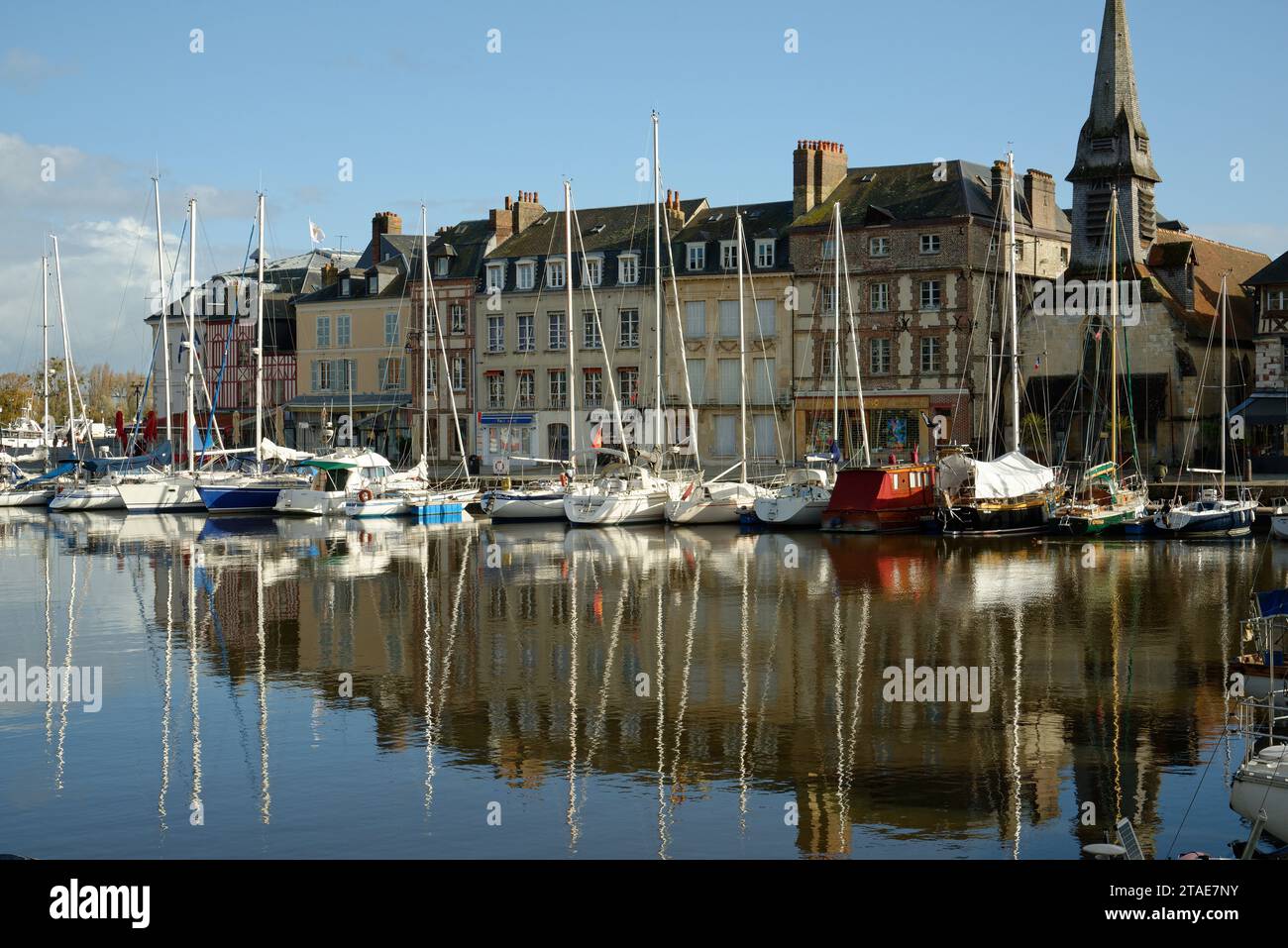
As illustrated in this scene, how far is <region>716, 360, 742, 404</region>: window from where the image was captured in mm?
65062

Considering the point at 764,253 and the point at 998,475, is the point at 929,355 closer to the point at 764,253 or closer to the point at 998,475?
the point at 764,253

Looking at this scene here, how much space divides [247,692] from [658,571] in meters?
16.8

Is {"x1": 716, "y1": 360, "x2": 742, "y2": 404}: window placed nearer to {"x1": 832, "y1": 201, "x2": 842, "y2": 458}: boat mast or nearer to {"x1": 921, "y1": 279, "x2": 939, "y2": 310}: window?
{"x1": 832, "y1": 201, "x2": 842, "y2": 458}: boat mast

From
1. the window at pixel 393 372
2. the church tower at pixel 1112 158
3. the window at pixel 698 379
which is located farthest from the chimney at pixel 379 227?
the church tower at pixel 1112 158

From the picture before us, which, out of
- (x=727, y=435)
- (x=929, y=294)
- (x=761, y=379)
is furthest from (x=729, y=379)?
(x=929, y=294)

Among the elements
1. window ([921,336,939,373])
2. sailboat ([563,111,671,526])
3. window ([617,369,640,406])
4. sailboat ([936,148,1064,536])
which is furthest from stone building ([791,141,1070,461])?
sailboat ([936,148,1064,536])

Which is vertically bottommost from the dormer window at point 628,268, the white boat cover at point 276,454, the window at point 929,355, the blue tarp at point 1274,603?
the blue tarp at point 1274,603

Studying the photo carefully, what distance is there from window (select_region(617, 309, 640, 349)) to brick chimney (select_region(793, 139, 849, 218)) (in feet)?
29.4

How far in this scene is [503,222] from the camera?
2896 inches

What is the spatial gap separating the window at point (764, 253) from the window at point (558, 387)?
11.3 meters

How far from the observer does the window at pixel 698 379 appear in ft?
215

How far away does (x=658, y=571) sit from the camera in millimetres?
36625

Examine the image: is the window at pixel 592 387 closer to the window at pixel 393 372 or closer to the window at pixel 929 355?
the window at pixel 393 372

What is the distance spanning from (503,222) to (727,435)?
57.8 ft
